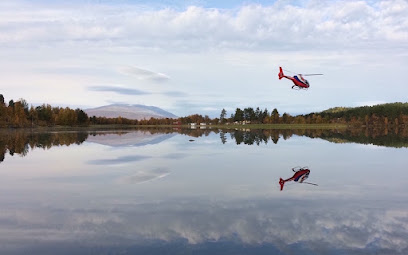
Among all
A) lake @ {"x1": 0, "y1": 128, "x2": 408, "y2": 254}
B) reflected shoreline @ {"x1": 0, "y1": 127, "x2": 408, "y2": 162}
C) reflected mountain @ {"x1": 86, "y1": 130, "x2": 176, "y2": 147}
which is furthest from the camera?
reflected mountain @ {"x1": 86, "y1": 130, "x2": 176, "y2": 147}

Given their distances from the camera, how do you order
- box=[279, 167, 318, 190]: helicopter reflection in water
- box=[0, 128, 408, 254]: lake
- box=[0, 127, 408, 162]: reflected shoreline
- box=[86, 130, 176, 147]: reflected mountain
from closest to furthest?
box=[0, 128, 408, 254]: lake, box=[279, 167, 318, 190]: helicopter reflection in water, box=[0, 127, 408, 162]: reflected shoreline, box=[86, 130, 176, 147]: reflected mountain

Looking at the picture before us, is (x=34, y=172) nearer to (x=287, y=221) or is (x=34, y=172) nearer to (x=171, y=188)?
(x=171, y=188)

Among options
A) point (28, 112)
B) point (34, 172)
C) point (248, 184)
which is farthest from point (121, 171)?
point (28, 112)

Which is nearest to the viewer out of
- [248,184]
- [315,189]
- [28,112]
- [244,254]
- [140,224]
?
[244,254]

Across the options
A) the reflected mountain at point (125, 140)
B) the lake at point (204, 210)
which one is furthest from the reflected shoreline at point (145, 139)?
the lake at point (204, 210)

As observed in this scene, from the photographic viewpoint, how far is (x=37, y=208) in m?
16.1

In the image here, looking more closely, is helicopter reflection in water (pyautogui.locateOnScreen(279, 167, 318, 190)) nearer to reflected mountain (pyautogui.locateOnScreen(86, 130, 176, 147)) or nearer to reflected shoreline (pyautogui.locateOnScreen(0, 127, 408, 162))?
A: reflected shoreline (pyautogui.locateOnScreen(0, 127, 408, 162))

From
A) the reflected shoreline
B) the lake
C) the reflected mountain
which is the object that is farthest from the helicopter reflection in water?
the reflected mountain

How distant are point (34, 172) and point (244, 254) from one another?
21.7 meters

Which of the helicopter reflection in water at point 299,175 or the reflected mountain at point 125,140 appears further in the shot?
the reflected mountain at point 125,140

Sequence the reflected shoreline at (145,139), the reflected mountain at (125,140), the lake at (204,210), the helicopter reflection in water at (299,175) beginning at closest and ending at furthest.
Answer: the lake at (204,210) < the helicopter reflection in water at (299,175) < the reflected shoreline at (145,139) < the reflected mountain at (125,140)

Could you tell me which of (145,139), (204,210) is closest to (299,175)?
(204,210)

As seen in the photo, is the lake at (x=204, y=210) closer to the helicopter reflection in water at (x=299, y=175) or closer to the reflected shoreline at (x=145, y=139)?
the helicopter reflection in water at (x=299, y=175)

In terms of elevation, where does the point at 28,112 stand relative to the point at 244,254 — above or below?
above
